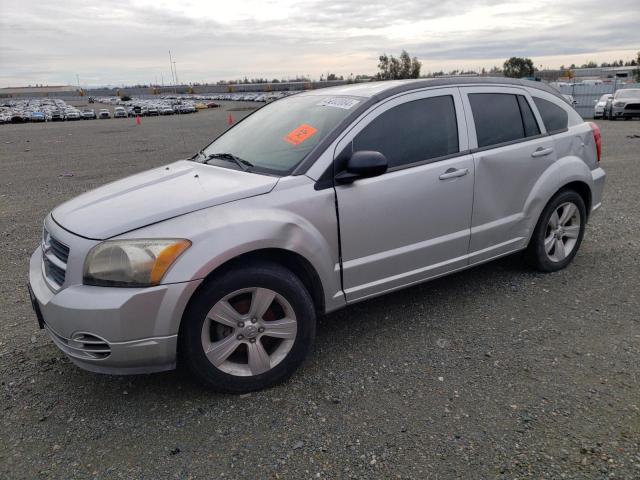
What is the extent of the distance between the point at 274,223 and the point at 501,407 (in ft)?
5.29

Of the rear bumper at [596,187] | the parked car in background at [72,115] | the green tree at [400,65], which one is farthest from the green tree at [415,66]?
the rear bumper at [596,187]

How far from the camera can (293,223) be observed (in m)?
3.03

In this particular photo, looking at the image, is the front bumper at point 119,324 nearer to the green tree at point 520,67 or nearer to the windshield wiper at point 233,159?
→ the windshield wiper at point 233,159

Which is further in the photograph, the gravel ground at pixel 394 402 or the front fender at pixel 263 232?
the front fender at pixel 263 232

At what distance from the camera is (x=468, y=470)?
95.0 inches

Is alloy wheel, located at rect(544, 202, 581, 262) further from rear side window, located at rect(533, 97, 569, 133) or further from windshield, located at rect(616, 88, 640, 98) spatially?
windshield, located at rect(616, 88, 640, 98)

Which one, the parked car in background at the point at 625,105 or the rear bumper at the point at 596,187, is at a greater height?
the rear bumper at the point at 596,187

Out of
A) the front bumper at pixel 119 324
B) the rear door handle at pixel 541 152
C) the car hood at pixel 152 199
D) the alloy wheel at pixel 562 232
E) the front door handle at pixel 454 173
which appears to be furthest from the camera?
the alloy wheel at pixel 562 232

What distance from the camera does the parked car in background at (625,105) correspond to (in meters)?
22.4

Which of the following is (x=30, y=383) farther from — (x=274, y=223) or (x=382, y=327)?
(x=382, y=327)

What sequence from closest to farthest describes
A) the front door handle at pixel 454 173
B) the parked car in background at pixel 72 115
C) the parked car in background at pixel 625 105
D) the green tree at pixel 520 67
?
the front door handle at pixel 454 173
the parked car in background at pixel 625 105
the parked car in background at pixel 72 115
the green tree at pixel 520 67

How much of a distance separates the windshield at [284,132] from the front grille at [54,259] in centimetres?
124

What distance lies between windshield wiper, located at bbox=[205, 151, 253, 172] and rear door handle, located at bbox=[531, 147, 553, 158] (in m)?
2.34

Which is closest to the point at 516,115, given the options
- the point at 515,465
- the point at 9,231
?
the point at 515,465
